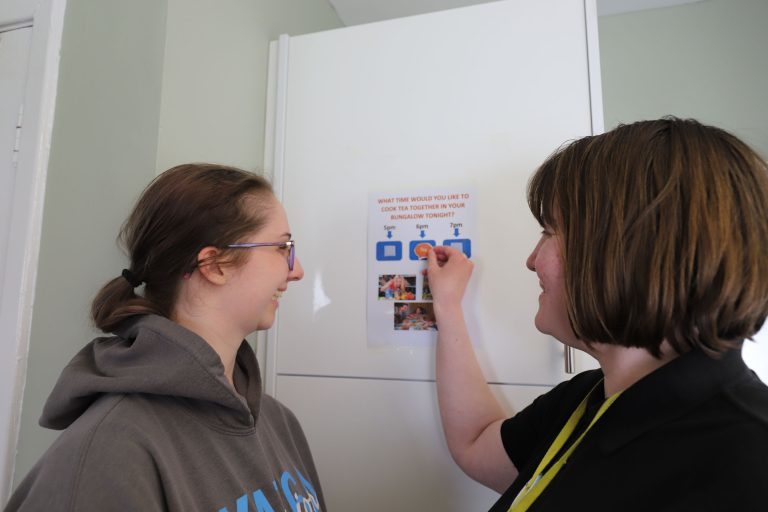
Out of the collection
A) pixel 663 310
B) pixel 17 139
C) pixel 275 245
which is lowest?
pixel 663 310

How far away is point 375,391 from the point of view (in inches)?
48.7

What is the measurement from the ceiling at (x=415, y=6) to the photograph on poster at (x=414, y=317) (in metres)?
1.43

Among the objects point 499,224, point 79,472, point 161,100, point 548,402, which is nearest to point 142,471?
point 79,472

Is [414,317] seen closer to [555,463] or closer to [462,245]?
[462,245]

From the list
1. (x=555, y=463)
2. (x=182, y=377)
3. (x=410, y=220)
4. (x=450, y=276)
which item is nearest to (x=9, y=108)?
(x=182, y=377)

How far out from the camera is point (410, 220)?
4.08 ft

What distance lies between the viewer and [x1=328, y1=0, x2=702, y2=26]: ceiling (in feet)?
6.69

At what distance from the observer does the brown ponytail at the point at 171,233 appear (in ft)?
2.52

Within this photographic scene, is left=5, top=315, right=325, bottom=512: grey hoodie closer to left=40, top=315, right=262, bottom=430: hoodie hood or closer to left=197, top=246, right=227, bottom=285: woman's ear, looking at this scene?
left=40, top=315, right=262, bottom=430: hoodie hood

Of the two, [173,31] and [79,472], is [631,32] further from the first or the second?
[79,472]

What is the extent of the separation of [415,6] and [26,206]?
1670 millimetres

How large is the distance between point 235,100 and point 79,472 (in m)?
1.01

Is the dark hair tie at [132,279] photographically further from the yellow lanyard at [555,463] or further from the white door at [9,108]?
the yellow lanyard at [555,463]

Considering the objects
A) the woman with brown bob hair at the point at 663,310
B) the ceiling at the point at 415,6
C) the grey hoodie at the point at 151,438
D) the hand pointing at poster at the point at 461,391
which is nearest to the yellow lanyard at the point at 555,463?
the woman with brown bob hair at the point at 663,310
